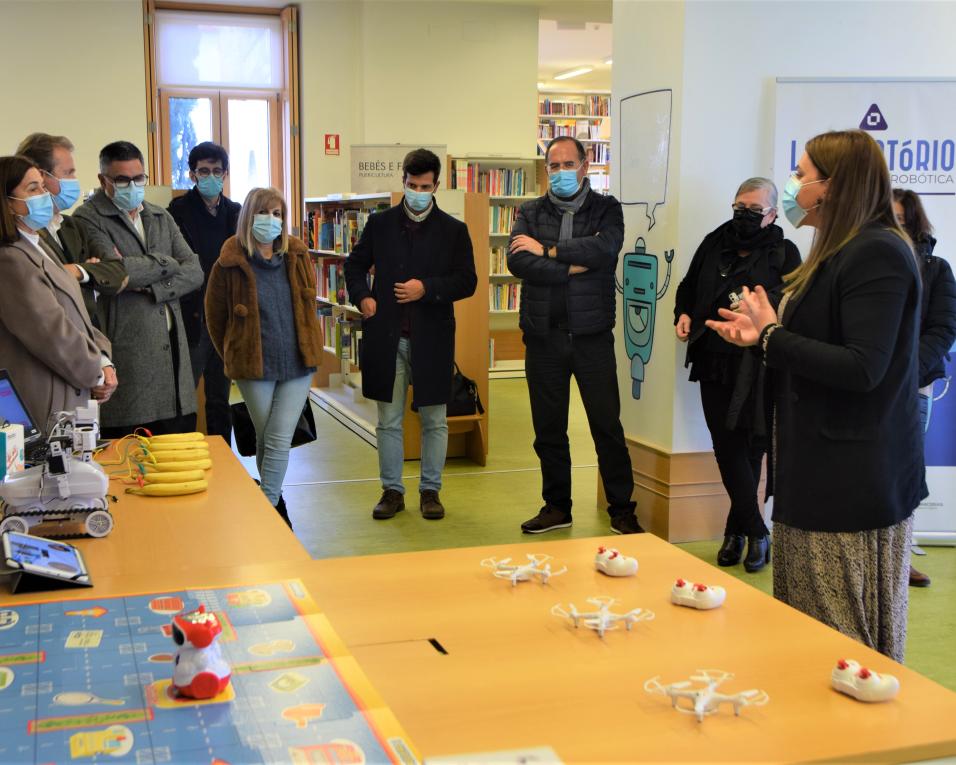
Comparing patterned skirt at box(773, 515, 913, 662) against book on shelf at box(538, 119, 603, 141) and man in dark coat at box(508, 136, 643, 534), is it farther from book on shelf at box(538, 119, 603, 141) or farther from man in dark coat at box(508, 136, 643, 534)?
book on shelf at box(538, 119, 603, 141)

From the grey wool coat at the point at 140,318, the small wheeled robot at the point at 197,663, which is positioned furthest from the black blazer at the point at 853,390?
the grey wool coat at the point at 140,318

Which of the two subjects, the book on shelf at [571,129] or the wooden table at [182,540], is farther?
the book on shelf at [571,129]

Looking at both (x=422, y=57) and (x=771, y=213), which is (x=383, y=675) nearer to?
(x=771, y=213)

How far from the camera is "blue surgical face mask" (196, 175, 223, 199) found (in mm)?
5230

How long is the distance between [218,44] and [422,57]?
2107 mm

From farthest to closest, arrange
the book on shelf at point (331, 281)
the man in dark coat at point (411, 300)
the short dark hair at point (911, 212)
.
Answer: the book on shelf at point (331, 281)
the man in dark coat at point (411, 300)
the short dark hair at point (911, 212)

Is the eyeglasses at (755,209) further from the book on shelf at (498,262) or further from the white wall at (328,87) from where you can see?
the white wall at (328,87)

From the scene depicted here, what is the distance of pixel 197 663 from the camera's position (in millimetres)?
1456

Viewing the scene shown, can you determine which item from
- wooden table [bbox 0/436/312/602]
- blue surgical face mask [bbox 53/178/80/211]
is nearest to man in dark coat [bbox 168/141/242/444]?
blue surgical face mask [bbox 53/178/80/211]

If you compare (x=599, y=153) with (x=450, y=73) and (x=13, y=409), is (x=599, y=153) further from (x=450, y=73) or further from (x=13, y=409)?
(x=13, y=409)

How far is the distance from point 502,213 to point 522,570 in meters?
8.96

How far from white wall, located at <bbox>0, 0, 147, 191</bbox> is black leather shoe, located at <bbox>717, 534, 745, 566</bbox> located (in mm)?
7768

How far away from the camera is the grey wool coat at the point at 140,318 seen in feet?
12.6

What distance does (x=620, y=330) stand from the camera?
5.24m
